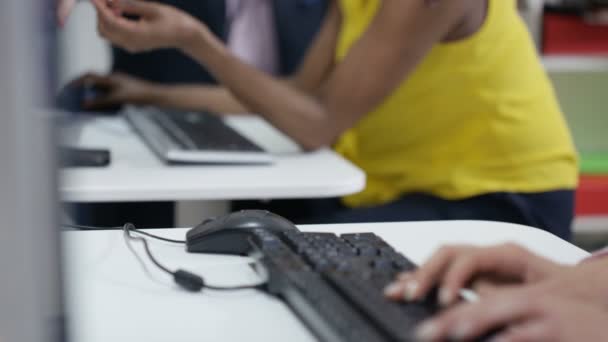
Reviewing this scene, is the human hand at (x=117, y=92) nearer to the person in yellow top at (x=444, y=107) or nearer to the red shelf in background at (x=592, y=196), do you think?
the person in yellow top at (x=444, y=107)

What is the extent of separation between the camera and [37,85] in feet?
1.01

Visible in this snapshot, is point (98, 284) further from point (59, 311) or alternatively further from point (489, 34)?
point (489, 34)

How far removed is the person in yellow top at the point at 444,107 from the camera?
54.1 inches

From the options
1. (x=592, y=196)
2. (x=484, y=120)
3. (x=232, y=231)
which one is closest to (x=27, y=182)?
(x=232, y=231)

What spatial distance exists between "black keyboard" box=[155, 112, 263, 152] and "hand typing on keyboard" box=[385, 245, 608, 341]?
0.73 meters

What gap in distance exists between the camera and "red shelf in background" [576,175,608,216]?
2.63 metres

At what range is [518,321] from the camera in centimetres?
49

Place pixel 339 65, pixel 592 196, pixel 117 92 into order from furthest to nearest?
pixel 592 196
pixel 117 92
pixel 339 65

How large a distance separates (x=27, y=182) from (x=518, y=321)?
0.29m

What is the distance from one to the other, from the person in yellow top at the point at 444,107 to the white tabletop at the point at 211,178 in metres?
0.10

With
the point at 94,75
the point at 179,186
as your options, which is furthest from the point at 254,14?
the point at 179,186

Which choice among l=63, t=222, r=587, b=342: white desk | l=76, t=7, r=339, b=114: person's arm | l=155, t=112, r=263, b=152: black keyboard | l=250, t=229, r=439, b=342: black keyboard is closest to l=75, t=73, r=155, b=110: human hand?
l=76, t=7, r=339, b=114: person's arm

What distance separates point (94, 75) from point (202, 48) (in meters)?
0.41

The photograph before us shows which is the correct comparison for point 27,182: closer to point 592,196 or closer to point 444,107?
point 444,107
